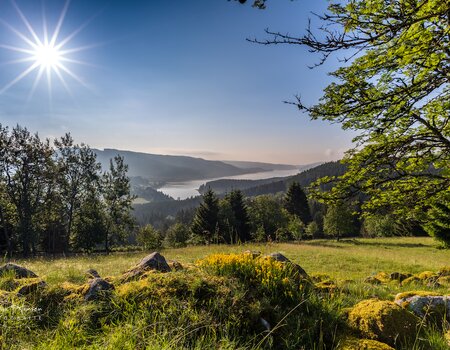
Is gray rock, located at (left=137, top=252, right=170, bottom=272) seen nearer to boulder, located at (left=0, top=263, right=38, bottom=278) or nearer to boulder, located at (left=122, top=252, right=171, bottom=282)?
boulder, located at (left=122, top=252, right=171, bottom=282)

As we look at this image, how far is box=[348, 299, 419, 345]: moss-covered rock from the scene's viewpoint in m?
3.23

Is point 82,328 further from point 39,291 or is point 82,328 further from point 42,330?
point 39,291

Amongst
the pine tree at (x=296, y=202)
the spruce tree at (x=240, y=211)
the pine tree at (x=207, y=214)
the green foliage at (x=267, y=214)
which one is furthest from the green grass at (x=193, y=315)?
the pine tree at (x=296, y=202)

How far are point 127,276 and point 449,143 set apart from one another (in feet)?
26.3

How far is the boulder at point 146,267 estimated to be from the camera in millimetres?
4560

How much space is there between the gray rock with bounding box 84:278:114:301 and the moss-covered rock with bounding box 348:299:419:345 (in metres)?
3.36

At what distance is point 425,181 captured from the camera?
7.63 metres

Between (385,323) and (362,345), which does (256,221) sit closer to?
(385,323)

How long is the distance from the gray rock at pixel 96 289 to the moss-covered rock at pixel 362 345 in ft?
10.1

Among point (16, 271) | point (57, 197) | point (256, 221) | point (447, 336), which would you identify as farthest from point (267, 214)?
point (447, 336)

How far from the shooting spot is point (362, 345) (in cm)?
297

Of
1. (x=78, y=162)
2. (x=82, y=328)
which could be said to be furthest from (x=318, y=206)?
(x=82, y=328)

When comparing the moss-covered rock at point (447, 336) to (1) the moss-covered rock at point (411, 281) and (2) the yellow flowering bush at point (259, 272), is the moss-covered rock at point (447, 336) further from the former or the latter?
(1) the moss-covered rock at point (411, 281)

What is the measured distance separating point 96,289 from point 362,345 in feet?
11.2
